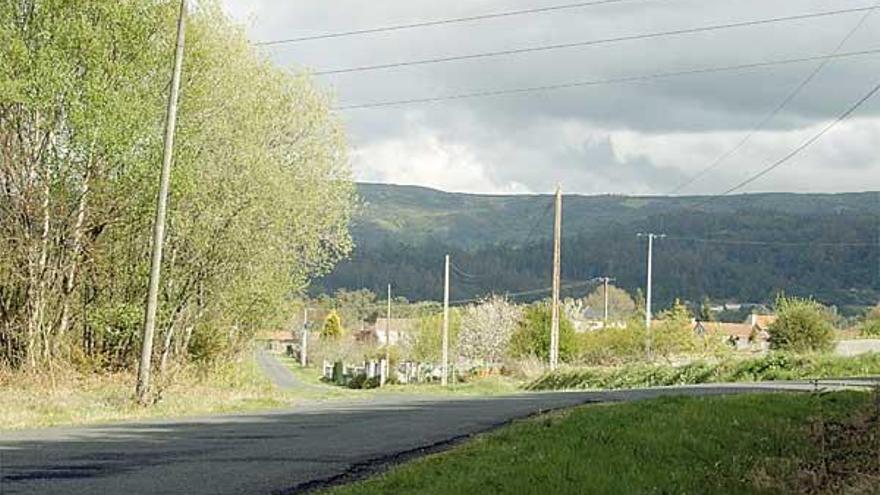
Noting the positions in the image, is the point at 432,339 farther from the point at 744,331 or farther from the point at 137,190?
the point at 137,190

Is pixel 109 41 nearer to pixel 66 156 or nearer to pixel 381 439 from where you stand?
pixel 66 156

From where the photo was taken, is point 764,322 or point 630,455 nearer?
point 630,455

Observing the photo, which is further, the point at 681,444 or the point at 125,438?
the point at 125,438

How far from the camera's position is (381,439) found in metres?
18.5

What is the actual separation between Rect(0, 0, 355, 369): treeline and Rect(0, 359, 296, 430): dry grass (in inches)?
47.4

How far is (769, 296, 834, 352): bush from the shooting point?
6209 cm

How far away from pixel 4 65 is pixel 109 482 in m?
20.0

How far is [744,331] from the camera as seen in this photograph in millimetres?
140500

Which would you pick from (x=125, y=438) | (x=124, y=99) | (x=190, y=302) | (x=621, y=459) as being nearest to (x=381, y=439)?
(x=125, y=438)

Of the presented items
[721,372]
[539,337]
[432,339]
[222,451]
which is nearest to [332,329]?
[432,339]

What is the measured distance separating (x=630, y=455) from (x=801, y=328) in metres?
51.0

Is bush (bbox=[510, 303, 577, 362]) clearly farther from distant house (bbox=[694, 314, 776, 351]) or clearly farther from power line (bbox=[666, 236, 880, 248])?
power line (bbox=[666, 236, 880, 248])

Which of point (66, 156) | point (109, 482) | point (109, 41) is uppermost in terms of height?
point (109, 41)

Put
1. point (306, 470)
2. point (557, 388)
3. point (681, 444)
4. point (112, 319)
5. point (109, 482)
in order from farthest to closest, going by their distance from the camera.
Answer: point (557, 388), point (112, 319), point (681, 444), point (306, 470), point (109, 482)
